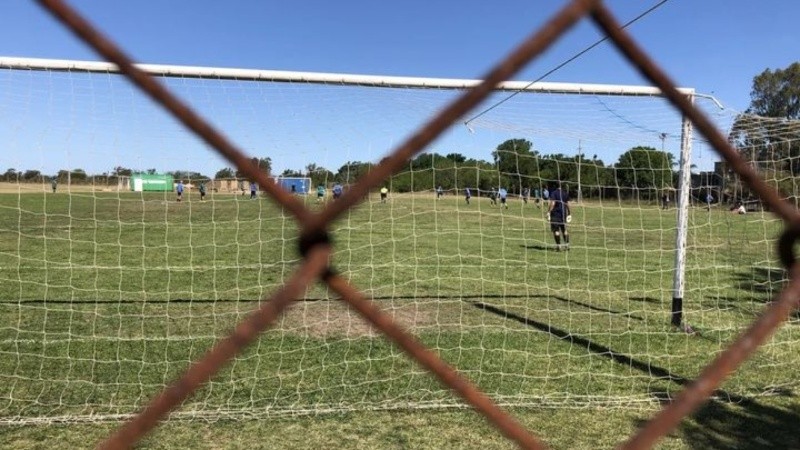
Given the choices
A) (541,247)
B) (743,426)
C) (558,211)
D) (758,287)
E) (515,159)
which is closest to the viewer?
(743,426)

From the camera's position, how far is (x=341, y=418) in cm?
462

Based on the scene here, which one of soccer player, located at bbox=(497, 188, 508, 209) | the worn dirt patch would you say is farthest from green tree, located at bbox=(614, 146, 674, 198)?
the worn dirt patch

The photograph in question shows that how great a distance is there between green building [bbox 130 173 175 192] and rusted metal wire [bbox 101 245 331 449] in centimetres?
861

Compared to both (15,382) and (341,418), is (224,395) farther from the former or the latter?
(15,382)

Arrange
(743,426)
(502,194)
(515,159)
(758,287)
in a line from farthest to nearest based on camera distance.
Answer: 1. (502,194)
2. (758,287)
3. (515,159)
4. (743,426)

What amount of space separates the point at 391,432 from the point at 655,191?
6.92 meters

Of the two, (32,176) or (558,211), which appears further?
(558,211)

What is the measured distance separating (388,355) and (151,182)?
5192 millimetres

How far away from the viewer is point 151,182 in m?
9.65

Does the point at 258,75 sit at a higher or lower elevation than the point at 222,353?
higher

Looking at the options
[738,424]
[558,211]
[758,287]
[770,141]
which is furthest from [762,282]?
[738,424]

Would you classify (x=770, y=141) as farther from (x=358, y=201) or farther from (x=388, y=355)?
(x=358, y=201)

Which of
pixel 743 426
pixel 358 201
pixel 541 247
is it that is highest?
pixel 358 201

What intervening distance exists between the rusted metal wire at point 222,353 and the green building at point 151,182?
861cm
